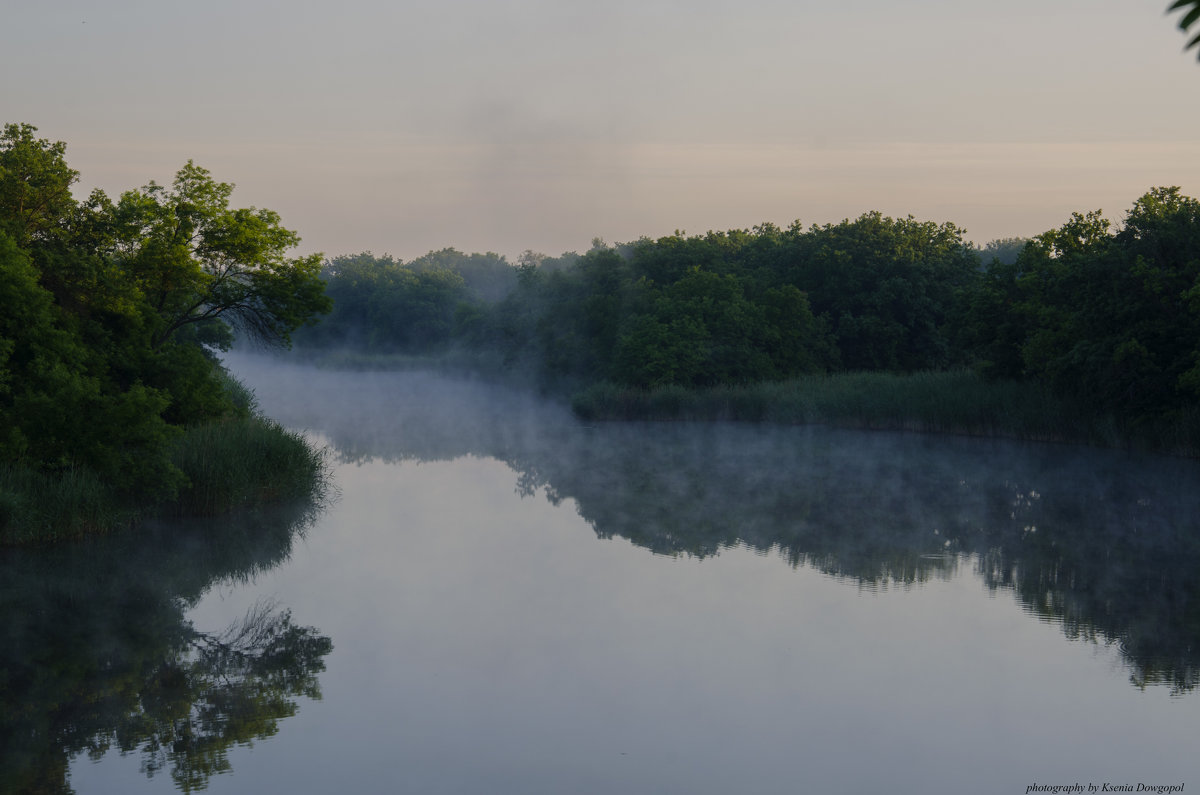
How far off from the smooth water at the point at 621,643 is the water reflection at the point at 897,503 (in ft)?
0.36

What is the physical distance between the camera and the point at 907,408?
35.6 meters

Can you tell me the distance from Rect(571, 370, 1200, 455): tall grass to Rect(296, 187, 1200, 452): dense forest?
0.11 metres

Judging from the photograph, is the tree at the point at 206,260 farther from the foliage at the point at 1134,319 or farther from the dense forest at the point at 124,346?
the foliage at the point at 1134,319

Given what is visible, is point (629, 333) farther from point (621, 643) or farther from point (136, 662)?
point (136, 662)

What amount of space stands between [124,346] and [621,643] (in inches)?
498

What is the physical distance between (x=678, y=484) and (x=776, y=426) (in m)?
15.5

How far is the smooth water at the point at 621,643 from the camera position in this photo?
820 cm

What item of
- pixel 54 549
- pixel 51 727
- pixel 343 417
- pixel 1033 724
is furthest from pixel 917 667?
pixel 343 417

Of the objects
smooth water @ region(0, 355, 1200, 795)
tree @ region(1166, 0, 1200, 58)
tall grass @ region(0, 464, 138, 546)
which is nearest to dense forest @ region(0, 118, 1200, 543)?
tall grass @ region(0, 464, 138, 546)

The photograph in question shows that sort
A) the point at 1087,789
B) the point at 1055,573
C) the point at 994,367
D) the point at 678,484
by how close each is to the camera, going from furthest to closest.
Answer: the point at 994,367 < the point at 678,484 < the point at 1055,573 < the point at 1087,789

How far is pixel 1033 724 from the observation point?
912 cm

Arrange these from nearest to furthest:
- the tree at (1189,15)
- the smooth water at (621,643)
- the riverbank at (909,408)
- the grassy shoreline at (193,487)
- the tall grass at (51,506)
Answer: the tree at (1189,15)
the smooth water at (621,643)
the tall grass at (51,506)
the grassy shoreline at (193,487)
the riverbank at (909,408)

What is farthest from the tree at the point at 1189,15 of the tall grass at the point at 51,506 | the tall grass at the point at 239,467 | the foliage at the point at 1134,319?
the foliage at the point at 1134,319

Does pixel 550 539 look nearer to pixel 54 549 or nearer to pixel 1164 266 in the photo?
pixel 54 549
